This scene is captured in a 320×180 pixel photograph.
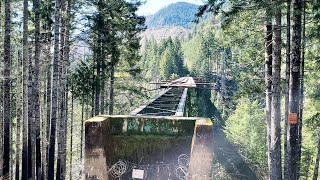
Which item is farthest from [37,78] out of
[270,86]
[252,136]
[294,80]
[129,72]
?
[252,136]

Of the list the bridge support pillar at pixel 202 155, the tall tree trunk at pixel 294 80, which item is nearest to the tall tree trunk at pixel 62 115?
the bridge support pillar at pixel 202 155

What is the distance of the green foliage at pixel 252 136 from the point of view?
1002 inches

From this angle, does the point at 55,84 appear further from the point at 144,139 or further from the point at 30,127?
the point at 144,139

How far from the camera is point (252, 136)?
2669 cm

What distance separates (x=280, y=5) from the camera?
7828mm

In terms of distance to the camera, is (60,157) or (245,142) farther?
(245,142)

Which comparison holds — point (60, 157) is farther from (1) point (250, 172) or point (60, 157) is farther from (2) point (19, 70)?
(1) point (250, 172)

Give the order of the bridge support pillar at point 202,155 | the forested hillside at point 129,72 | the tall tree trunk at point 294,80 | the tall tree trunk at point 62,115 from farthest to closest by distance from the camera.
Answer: the tall tree trunk at point 62,115 → the forested hillside at point 129,72 → the tall tree trunk at point 294,80 → the bridge support pillar at point 202,155

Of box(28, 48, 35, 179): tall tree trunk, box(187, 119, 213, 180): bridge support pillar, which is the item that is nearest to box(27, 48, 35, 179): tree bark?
box(28, 48, 35, 179): tall tree trunk

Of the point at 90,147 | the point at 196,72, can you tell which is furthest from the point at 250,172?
the point at 196,72

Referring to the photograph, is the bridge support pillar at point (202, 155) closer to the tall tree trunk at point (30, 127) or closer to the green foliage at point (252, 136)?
the tall tree trunk at point (30, 127)

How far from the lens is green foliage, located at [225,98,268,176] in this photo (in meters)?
25.4

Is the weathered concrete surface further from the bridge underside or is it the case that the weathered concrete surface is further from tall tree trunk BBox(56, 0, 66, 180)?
tall tree trunk BBox(56, 0, 66, 180)

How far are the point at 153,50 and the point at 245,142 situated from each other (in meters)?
65.1
